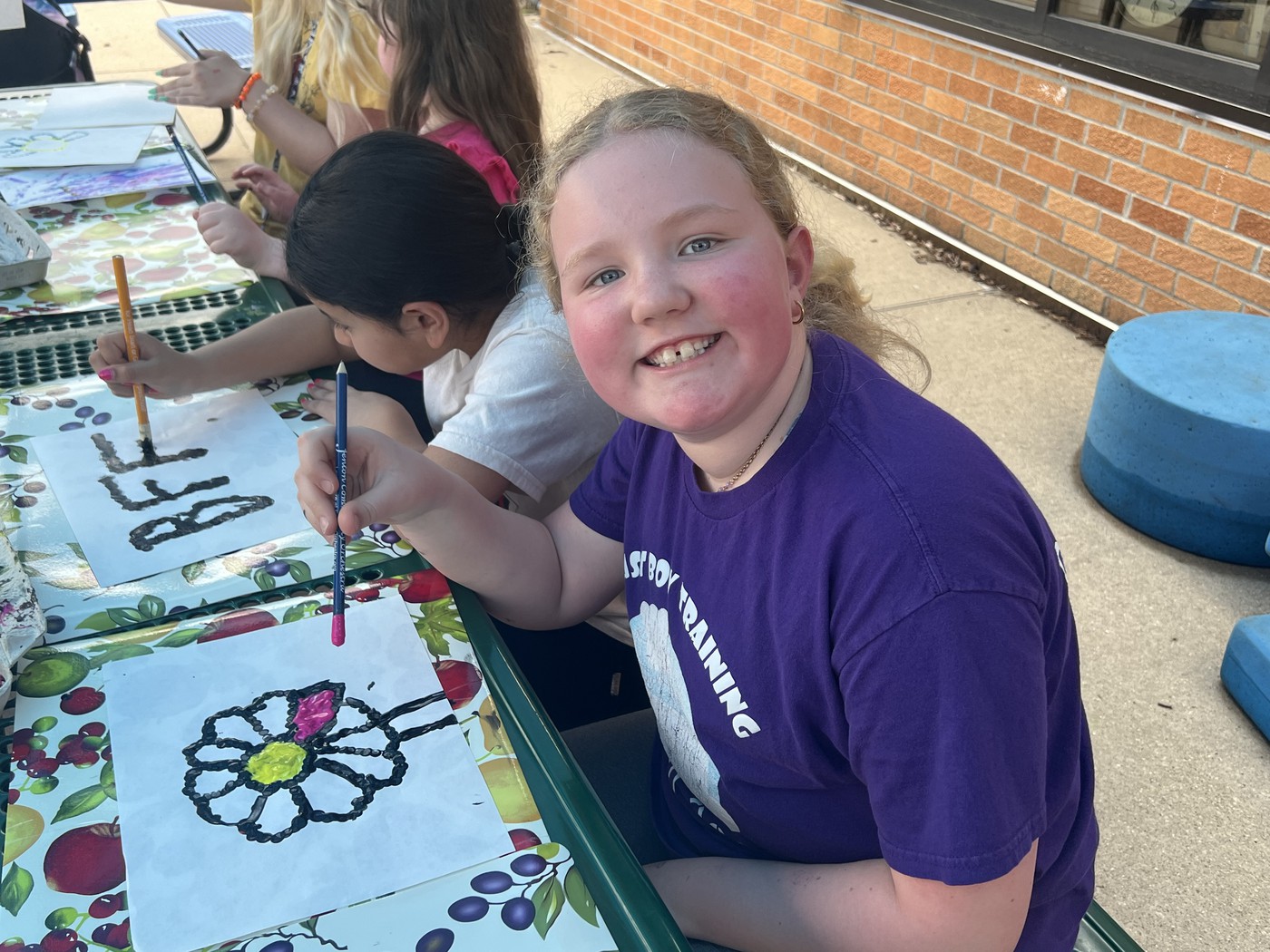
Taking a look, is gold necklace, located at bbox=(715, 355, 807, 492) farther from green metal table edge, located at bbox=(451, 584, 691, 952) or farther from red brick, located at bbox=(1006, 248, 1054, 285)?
red brick, located at bbox=(1006, 248, 1054, 285)

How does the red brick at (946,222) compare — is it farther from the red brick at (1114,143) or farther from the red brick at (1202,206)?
the red brick at (1202,206)

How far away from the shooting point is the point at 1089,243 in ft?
12.0

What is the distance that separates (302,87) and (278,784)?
6.97 feet

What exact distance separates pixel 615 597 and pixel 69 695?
68 cm

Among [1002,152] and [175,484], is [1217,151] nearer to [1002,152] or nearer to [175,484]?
[1002,152]

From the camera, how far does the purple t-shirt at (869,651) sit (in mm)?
864

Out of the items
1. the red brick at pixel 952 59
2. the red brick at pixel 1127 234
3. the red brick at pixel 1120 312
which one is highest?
the red brick at pixel 952 59

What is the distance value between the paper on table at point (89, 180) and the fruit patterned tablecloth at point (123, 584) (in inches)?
37.7

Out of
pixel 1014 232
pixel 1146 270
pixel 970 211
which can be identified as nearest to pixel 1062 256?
pixel 1014 232

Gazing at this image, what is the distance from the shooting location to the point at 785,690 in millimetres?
997

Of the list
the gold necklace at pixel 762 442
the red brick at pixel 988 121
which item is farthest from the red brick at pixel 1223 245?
the gold necklace at pixel 762 442

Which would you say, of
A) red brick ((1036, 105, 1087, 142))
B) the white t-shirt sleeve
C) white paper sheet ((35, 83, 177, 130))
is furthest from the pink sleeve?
red brick ((1036, 105, 1087, 142))

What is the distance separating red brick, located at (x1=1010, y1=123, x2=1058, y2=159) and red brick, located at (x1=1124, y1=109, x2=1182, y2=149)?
0.30 meters

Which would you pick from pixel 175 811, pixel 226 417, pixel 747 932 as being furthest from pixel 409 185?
pixel 747 932
